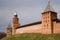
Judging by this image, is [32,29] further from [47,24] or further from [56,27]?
[56,27]

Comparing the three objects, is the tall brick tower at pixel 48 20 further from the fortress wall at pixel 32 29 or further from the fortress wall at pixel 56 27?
the fortress wall at pixel 32 29

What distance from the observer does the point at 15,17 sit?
43500mm

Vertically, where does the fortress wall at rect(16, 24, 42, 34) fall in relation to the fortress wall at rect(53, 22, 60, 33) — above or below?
below

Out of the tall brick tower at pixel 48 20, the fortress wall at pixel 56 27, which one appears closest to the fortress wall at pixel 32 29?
the tall brick tower at pixel 48 20

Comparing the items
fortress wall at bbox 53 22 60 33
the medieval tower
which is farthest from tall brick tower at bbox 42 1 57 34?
fortress wall at bbox 53 22 60 33

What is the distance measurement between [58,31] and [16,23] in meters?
17.1

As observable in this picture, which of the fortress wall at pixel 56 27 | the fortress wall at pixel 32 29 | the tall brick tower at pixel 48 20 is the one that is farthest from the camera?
the fortress wall at pixel 32 29

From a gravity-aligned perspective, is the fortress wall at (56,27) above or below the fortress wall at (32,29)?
above

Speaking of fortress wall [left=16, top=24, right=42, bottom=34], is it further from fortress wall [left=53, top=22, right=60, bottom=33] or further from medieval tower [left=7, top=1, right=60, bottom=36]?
fortress wall [left=53, top=22, right=60, bottom=33]

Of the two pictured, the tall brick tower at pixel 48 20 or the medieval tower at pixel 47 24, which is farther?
the tall brick tower at pixel 48 20

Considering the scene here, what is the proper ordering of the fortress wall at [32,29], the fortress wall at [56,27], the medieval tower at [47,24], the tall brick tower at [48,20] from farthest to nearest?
the fortress wall at [32,29] < the tall brick tower at [48,20] < the medieval tower at [47,24] < the fortress wall at [56,27]

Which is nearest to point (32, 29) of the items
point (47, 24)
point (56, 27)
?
point (47, 24)

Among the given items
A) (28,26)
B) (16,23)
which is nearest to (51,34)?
(28,26)

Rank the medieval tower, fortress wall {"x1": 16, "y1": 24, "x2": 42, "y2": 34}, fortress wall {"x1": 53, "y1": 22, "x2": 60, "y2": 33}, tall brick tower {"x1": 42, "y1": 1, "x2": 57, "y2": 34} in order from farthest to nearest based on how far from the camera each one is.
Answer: fortress wall {"x1": 16, "y1": 24, "x2": 42, "y2": 34} < tall brick tower {"x1": 42, "y1": 1, "x2": 57, "y2": 34} < the medieval tower < fortress wall {"x1": 53, "y1": 22, "x2": 60, "y2": 33}
